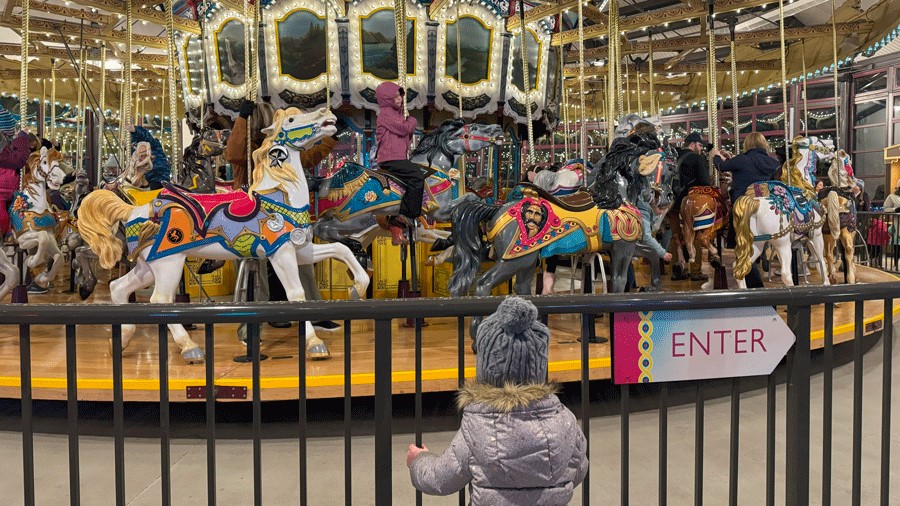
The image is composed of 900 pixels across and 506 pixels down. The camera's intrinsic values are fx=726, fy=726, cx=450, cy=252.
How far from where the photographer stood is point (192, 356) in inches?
195

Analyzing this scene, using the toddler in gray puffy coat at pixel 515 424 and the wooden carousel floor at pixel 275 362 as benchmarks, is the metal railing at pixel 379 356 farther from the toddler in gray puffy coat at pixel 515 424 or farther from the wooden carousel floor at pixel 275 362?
the wooden carousel floor at pixel 275 362

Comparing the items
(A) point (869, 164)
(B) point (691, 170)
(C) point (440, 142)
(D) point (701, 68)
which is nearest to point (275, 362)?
(C) point (440, 142)

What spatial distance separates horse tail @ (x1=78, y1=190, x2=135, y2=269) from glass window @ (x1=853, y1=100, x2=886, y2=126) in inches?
785

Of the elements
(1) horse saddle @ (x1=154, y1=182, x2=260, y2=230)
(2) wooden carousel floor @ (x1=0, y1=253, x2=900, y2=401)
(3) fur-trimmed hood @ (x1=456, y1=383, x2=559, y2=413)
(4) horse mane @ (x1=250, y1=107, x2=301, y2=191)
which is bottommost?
(2) wooden carousel floor @ (x1=0, y1=253, x2=900, y2=401)

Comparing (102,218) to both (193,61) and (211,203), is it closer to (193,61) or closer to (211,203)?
(211,203)

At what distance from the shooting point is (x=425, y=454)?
195cm

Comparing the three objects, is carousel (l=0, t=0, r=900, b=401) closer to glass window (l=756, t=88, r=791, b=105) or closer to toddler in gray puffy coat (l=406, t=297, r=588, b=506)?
toddler in gray puffy coat (l=406, t=297, r=588, b=506)

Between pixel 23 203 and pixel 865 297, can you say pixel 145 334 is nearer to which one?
pixel 23 203

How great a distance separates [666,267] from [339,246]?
23.5ft

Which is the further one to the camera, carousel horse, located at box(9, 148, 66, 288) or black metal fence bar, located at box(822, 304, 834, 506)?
carousel horse, located at box(9, 148, 66, 288)

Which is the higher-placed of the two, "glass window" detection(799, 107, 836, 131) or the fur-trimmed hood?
"glass window" detection(799, 107, 836, 131)

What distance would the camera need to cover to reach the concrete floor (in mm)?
3645

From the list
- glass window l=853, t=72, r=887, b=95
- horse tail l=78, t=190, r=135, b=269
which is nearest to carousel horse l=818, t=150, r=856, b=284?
horse tail l=78, t=190, r=135, b=269

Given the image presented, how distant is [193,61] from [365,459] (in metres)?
9.06
